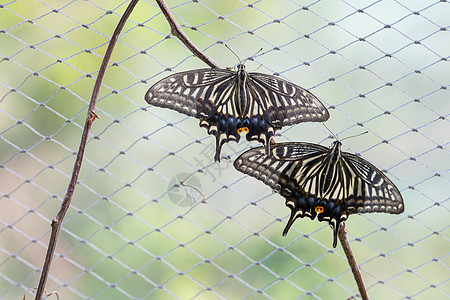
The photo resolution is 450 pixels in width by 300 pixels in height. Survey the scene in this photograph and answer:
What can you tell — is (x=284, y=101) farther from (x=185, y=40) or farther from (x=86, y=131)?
(x=86, y=131)

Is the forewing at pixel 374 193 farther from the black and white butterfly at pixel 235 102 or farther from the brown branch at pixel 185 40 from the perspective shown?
the brown branch at pixel 185 40

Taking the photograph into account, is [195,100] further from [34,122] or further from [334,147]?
[34,122]

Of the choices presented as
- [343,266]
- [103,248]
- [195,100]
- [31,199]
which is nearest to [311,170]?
[195,100]

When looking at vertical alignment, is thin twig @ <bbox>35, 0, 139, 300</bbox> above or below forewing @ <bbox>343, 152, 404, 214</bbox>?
above

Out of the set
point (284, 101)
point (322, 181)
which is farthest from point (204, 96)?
point (322, 181)

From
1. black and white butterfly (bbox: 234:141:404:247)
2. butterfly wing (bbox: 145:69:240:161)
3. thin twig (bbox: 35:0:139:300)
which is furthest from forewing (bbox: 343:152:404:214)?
thin twig (bbox: 35:0:139:300)

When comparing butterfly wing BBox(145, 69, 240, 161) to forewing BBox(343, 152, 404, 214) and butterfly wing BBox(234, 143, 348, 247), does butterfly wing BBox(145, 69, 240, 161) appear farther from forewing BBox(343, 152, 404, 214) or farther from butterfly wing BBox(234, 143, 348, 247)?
forewing BBox(343, 152, 404, 214)
